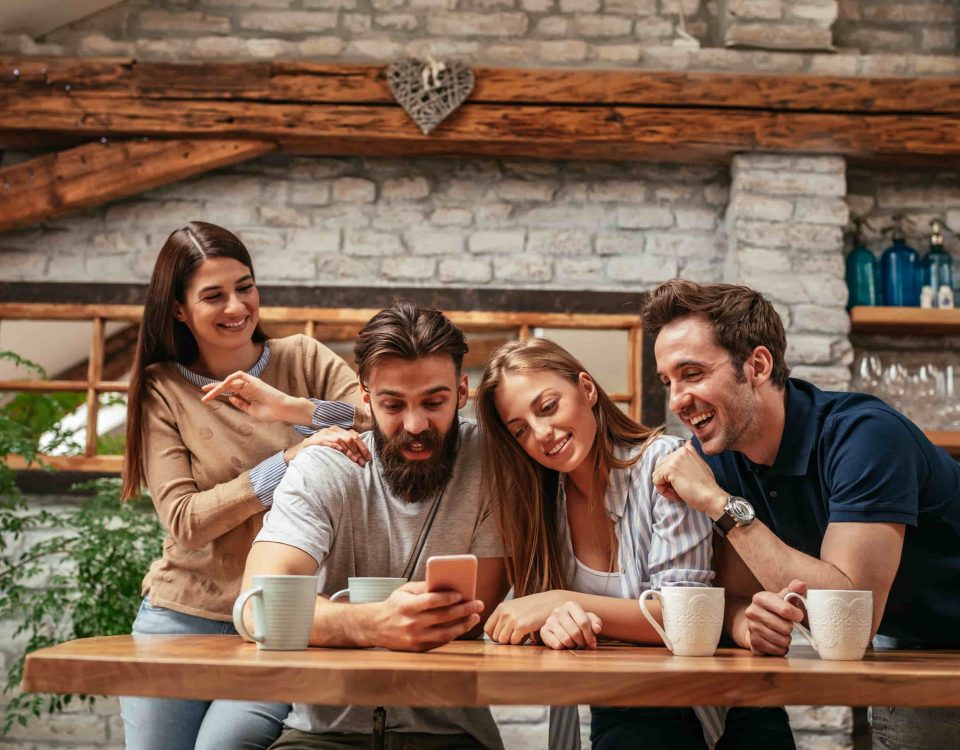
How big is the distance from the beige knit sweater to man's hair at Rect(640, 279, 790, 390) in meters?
0.74

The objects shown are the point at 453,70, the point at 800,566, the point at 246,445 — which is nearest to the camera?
the point at 800,566

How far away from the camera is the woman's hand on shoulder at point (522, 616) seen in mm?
1728

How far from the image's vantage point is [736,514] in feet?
6.11

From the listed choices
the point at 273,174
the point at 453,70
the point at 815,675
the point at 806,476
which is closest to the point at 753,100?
the point at 453,70

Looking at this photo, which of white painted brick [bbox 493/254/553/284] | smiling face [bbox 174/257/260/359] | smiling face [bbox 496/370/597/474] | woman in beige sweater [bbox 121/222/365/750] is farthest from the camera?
white painted brick [bbox 493/254/553/284]

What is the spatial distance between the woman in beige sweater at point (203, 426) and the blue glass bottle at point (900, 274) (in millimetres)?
2983

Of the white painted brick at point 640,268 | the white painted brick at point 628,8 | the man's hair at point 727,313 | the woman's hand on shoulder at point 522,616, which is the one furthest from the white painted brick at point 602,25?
the woman's hand on shoulder at point 522,616

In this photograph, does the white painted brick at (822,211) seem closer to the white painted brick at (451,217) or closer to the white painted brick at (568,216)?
the white painted brick at (568,216)

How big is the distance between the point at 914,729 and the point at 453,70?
129 inches

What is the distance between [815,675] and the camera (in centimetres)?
127

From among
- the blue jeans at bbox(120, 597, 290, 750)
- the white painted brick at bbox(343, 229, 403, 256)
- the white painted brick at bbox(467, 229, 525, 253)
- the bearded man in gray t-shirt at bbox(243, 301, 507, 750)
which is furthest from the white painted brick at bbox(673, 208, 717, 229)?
the blue jeans at bbox(120, 597, 290, 750)

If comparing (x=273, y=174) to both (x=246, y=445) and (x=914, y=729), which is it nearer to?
(x=246, y=445)

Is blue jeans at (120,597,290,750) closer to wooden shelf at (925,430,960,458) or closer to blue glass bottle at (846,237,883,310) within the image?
wooden shelf at (925,430,960,458)

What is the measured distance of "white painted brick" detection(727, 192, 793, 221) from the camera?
4492 millimetres
